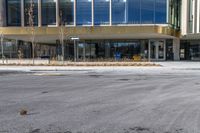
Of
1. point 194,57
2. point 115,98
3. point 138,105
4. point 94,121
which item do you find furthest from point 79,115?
point 194,57

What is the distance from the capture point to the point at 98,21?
46000 mm

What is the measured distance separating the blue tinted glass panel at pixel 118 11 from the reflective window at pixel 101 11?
84cm

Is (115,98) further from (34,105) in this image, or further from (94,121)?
(94,121)

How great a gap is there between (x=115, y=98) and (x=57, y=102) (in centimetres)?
213

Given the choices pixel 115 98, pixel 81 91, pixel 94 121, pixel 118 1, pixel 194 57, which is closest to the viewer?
pixel 94 121

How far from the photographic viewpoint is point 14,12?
49188mm

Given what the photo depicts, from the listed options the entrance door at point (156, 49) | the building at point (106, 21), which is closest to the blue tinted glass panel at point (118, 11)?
the building at point (106, 21)

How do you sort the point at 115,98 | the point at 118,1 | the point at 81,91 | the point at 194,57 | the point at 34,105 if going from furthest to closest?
1. the point at 194,57
2. the point at 118,1
3. the point at 81,91
4. the point at 115,98
5. the point at 34,105

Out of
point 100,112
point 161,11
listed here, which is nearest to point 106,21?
point 161,11

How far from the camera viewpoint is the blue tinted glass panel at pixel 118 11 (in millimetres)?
45031

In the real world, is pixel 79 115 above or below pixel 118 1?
below

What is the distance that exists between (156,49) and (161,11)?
5.09 meters

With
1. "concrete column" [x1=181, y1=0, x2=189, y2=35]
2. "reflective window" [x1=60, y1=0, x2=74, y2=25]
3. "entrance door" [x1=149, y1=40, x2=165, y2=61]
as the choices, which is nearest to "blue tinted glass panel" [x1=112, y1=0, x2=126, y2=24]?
"entrance door" [x1=149, y1=40, x2=165, y2=61]

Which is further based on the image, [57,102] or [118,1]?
[118,1]
